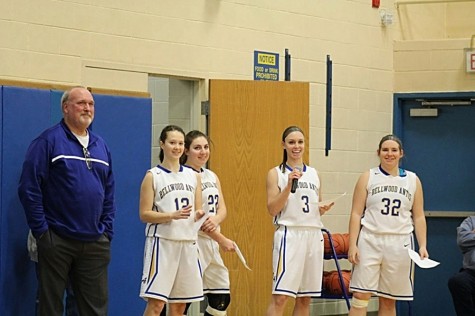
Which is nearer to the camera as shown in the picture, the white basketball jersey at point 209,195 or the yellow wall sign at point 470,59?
the white basketball jersey at point 209,195

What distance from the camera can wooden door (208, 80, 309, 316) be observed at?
8.38 metres

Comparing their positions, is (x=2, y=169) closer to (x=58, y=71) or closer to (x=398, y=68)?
(x=58, y=71)

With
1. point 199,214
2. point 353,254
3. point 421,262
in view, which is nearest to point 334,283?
point 353,254

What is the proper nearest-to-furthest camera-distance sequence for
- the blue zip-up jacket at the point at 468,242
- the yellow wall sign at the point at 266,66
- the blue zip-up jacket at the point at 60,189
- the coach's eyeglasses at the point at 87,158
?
the blue zip-up jacket at the point at 60,189 → the coach's eyeglasses at the point at 87,158 → the blue zip-up jacket at the point at 468,242 → the yellow wall sign at the point at 266,66

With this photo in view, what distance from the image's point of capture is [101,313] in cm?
617

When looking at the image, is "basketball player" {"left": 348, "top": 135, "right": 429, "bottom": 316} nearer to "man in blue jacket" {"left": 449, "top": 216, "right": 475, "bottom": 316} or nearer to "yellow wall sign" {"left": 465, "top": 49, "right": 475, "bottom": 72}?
"man in blue jacket" {"left": 449, "top": 216, "right": 475, "bottom": 316}

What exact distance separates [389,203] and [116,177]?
2.15 metres

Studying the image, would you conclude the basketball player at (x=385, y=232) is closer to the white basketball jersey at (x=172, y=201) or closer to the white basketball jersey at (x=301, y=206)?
the white basketball jersey at (x=301, y=206)

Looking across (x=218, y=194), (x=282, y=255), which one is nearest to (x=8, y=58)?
(x=218, y=194)

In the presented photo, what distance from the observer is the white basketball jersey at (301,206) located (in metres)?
7.12

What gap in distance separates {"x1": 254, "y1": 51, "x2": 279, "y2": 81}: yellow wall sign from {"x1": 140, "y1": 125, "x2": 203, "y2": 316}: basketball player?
249cm

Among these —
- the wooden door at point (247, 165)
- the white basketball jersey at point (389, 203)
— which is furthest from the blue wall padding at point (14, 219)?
the white basketball jersey at point (389, 203)

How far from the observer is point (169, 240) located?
641 centimetres

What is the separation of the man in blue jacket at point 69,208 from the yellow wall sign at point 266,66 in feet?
9.68
